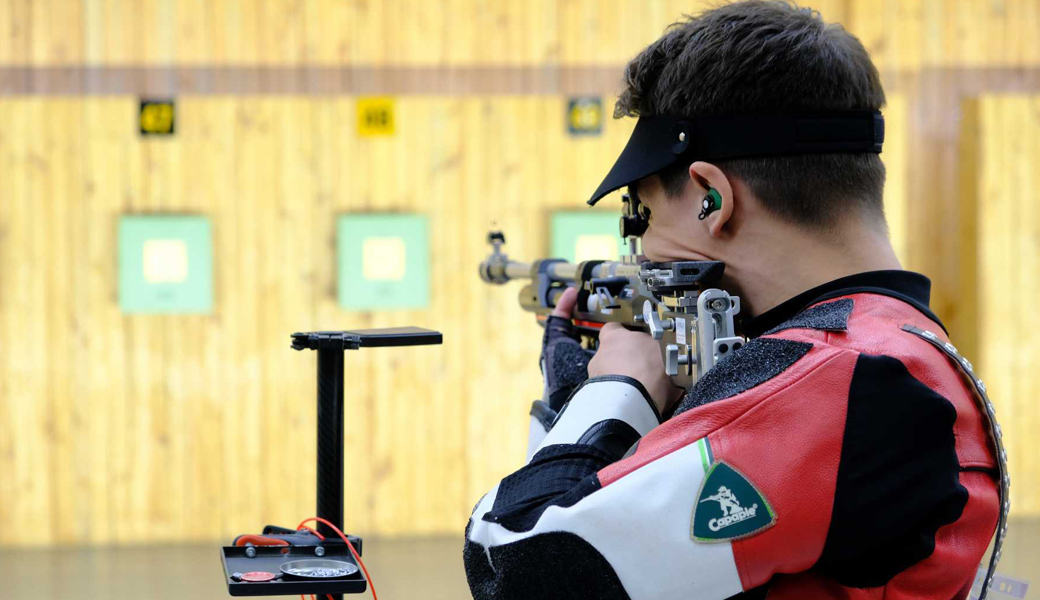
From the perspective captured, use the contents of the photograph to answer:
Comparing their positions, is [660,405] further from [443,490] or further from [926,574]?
[443,490]

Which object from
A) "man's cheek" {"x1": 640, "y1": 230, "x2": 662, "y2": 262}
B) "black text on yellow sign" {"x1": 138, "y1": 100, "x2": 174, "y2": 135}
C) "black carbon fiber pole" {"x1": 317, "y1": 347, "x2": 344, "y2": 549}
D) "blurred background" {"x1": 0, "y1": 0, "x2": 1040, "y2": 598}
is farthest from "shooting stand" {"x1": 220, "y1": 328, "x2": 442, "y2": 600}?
"black text on yellow sign" {"x1": 138, "y1": 100, "x2": 174, "y2": 135}

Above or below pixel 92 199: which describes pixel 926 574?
below

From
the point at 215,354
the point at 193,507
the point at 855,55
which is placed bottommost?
the point at 193,507

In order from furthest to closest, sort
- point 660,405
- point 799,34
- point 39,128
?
1. point 39,128
2. point 660,405
3. point 799,34

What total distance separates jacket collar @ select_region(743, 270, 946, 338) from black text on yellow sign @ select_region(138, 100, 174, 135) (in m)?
3.85

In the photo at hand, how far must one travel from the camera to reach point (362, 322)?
4.47m

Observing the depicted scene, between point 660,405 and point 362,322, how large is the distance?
345cm

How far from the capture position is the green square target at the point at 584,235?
14.8 feet

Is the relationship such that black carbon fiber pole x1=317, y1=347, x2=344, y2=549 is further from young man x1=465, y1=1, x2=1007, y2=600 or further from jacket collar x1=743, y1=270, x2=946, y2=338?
jacket collar x1=743, y1=270, x2=946, y2=338

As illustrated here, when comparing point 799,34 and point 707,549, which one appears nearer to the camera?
point 707,549

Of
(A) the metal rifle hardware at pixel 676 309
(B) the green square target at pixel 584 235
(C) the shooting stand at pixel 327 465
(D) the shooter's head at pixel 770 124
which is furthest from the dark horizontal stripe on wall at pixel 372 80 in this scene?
(D) the shooter's head at pixel 770 124

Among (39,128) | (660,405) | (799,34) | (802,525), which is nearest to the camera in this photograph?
(802,525)

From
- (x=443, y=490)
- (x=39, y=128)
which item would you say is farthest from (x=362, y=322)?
(x=39, y=128)

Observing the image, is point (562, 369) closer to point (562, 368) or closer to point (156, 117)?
point (562, 368)
